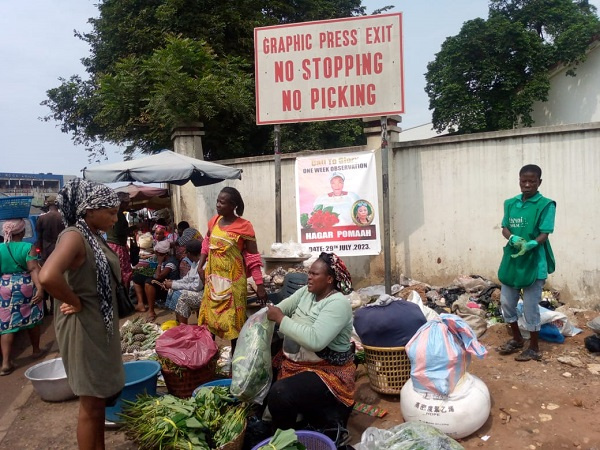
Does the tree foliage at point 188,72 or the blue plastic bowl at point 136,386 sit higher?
the tree foliage at point 188,72

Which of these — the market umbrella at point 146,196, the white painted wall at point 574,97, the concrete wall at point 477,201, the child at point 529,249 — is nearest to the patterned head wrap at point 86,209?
the child at point 529,249

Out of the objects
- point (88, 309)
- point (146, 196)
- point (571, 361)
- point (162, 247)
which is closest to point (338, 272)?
point (88, 309)

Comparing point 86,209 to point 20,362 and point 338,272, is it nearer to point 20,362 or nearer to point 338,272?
point 338,272

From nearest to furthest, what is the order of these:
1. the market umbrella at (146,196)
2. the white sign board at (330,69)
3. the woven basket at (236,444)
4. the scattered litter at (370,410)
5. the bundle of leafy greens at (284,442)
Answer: the bundle of leafy greens at (284,442) → the woven basket at (236,444) → the scattered litter at (370,410) → the white sign board at (330,69) → the market umbrella at (146,196)

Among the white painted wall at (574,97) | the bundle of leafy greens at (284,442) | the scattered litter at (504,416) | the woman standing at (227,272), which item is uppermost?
the white painted wall at (574,97)

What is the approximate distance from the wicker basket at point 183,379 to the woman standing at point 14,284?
2112 millimetres

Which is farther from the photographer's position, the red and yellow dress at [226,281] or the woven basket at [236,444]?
the red and yellow dress at [226,281]

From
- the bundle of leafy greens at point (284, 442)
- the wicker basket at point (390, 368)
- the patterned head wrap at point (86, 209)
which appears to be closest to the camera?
the bundle of leafy greens at point (284, 442)

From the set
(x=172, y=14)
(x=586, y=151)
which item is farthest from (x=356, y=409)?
(x=172, y=14)

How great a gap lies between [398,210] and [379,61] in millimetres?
2063

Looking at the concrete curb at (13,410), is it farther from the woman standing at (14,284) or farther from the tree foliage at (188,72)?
the tree foliage at (188,72)

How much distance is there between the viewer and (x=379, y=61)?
19.9ft

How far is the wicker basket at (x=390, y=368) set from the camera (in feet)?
12.2

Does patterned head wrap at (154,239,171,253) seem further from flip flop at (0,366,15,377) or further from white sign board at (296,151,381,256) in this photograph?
flip flop at (0,366,15,377)
